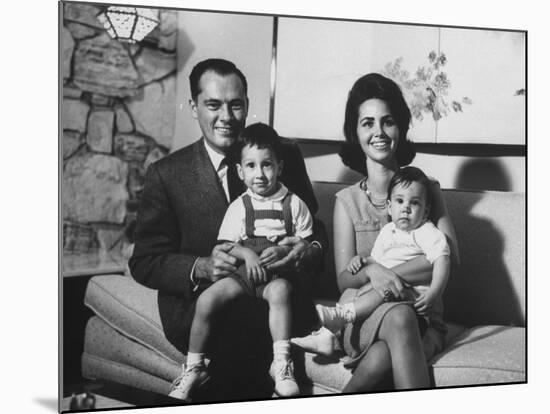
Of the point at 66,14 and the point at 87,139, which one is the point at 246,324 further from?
the point at 66,14

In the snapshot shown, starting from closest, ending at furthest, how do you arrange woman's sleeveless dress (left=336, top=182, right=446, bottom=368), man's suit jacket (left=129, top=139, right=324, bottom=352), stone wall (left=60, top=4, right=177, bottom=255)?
stone wall (left=60, top=4, right=177, bottom=255) → man's suit jacket (left=129, top=139, right=324, bottom=352) → woman's sleeveless dress (left=336, top=182, right=446, bottom=368)

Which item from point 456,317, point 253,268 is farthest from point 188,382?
point 456,317

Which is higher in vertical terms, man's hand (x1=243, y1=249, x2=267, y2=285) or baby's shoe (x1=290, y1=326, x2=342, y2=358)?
man's hand (x1=243, y1=249, x2=267, y2=285)

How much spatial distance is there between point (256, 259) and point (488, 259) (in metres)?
1.07

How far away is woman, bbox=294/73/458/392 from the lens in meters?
3.40

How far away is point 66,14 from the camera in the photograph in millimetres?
3213

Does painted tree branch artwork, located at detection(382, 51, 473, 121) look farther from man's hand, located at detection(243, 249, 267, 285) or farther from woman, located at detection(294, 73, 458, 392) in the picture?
man's hand, located at detection(243, 249, 267, 285)

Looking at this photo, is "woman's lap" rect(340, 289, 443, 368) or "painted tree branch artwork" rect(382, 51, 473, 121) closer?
"woman's lap" rect(340, 289, 443, 368)

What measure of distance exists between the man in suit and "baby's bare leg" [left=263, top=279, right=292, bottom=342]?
0.11 ft

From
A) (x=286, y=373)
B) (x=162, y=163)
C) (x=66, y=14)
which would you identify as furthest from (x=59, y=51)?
(x=286, y=373)

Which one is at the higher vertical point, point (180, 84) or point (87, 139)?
point (180, 84)

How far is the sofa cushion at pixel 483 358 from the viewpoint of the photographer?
3465mm

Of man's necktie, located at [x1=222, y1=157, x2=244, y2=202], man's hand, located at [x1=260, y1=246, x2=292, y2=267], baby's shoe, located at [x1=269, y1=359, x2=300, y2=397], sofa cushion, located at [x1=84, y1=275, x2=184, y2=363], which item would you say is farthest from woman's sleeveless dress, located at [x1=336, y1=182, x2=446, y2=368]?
sofa cushion, located at [x1=84, y1=275, x2=184, y2=363]

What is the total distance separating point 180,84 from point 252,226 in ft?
2.00
